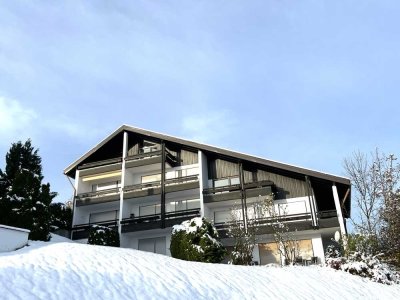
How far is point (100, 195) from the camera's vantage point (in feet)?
114

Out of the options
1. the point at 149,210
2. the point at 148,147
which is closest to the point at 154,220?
the point at 149,210

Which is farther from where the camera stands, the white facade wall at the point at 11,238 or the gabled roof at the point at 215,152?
the gabled roof at the point at 215,152

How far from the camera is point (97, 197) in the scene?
34.4 meters

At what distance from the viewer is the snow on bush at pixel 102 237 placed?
28641 millimetres

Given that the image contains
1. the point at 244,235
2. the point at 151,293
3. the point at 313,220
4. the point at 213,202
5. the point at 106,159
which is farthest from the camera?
the point at 106,159

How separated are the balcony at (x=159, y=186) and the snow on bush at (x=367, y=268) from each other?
15.1 metres

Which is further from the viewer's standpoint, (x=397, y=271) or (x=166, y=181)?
(x=166, y=181)

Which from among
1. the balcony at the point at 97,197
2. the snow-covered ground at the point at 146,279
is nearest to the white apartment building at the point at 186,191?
the balcony at the point at 97,197

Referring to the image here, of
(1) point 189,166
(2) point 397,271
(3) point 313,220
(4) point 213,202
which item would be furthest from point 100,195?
(2) point 397,271

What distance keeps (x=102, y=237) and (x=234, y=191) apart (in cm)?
1032

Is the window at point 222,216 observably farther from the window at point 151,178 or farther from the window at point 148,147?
the window at point 148,147

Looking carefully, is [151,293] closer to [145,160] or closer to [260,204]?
[260,204]

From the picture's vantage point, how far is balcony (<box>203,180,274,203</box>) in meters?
29.9

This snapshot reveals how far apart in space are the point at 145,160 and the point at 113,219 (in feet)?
18.9
